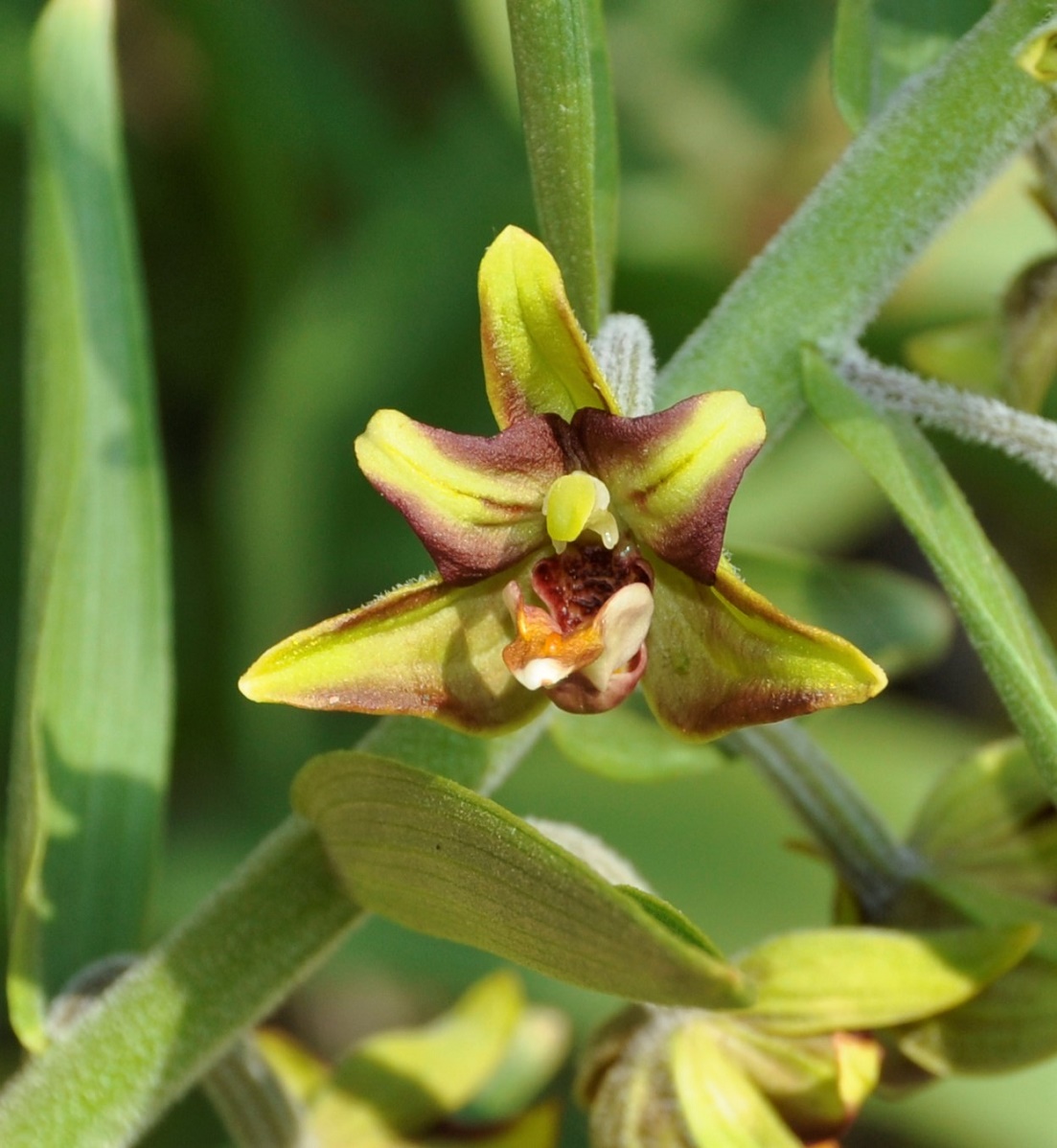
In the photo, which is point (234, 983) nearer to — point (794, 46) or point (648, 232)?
point (648, 232)

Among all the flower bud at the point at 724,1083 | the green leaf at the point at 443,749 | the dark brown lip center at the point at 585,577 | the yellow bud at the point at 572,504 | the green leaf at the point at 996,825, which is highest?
the yellow bud at the point at 572,504

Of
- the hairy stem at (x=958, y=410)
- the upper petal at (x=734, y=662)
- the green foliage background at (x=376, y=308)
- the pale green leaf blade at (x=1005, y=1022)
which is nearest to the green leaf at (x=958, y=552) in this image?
the hairy stem at (x=958, y=410)

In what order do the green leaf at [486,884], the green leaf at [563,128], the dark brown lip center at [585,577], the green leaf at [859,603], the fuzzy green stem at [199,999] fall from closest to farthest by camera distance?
the green leaf at [486,884], the dark brown lip center at [585,577], the green leaf at [563,128], the fuzzy green stem at [199,999], the green leaf at [859,603]

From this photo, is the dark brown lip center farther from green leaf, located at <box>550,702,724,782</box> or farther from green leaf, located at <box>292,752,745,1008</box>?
green leaf, located at <box>550,702,724,782</box>

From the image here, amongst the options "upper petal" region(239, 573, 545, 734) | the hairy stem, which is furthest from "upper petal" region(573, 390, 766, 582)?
the hairy stem

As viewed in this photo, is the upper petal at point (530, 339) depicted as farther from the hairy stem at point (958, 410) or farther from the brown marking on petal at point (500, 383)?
the hairy stem at point (958, 410)

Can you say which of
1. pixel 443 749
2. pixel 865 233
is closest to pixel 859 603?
pixel 865 233

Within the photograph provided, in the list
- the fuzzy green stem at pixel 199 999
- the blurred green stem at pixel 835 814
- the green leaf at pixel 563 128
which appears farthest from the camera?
the blurred green stem at pixel 835 814

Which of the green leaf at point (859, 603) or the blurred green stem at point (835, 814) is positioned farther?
the green leaf at point (859, 603)
